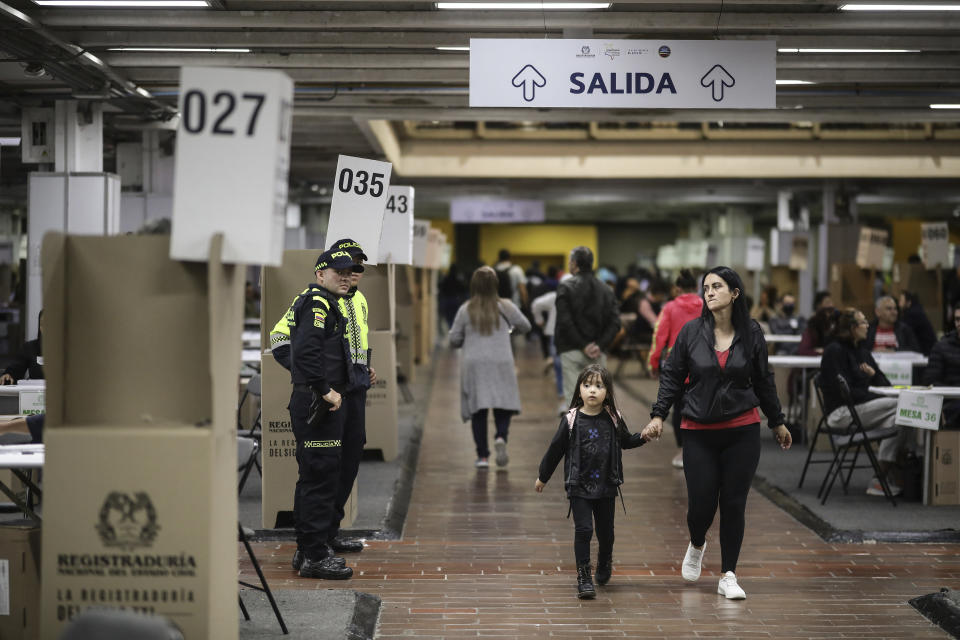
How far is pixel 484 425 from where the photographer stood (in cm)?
914

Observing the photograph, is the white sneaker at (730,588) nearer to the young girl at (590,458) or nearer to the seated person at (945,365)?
the young girl at (590,458)

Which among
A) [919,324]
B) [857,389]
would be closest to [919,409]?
[857,389]

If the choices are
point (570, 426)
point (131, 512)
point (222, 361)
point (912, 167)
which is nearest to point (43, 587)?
point (131, 512)

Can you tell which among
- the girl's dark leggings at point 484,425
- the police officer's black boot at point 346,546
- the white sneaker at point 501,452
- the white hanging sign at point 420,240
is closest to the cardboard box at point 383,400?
the girl's dark leggings at point 484,425

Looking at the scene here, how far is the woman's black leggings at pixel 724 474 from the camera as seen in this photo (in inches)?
211

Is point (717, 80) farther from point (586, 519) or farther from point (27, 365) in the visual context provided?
point (27, 365)

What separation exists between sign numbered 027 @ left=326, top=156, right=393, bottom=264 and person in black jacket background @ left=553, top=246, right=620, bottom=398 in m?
2.68

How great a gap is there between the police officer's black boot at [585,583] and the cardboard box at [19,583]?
2448 millimetres

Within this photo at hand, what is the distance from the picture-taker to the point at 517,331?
884cm

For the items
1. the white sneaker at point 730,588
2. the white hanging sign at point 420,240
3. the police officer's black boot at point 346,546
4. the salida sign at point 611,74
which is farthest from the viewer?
the white hanging sign at point 420,240

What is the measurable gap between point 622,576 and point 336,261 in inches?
86.2

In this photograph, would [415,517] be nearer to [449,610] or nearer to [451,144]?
[449,610]

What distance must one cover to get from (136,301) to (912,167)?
17.6m

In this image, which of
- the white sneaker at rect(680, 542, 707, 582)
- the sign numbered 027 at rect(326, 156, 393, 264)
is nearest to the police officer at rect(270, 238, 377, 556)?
the sign numbered 027 at rect(326, 156, 393, 264)
